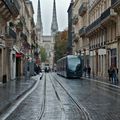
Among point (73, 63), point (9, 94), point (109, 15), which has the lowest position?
point (9, 94)

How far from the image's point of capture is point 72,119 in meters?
14.9

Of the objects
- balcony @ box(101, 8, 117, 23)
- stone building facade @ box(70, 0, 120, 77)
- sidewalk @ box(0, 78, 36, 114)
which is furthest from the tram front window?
sidewalk @ box(0, 78, 36, 114)

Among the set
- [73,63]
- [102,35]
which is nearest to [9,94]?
[73,63]

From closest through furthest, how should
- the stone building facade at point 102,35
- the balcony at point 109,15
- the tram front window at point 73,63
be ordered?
1. the balcony at point 109,15
2. the stone building facade at point 102,35
3. the tram front window at point 73,63

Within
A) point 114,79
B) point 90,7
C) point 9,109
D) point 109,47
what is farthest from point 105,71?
point 9,109

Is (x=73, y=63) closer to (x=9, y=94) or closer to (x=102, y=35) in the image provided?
(x=102, y=35)

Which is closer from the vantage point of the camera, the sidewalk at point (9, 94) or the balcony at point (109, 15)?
the sidewalk at point (9, 94)

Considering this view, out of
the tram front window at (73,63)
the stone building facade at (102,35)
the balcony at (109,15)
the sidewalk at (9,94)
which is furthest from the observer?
the tram front window at (73,63)

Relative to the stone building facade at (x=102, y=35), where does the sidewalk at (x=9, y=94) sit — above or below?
below

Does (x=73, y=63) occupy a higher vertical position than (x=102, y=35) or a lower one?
lower

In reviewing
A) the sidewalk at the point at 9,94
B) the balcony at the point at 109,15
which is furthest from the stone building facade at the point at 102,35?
the sidewalk at the point at 9,94

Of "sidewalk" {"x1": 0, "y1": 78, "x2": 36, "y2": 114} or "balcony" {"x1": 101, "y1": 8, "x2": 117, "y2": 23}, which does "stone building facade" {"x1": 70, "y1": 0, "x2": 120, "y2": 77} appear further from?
"sidewalk" {"x1": 0, "y1": 78, "x2": 36, "y2": 114}

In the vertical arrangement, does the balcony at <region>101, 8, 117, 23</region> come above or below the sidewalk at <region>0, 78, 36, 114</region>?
above

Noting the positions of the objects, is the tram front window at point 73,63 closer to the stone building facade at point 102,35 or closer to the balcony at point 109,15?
the stone building facade at point 102,35
